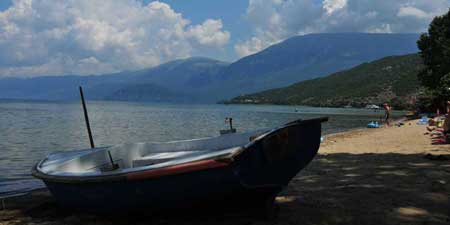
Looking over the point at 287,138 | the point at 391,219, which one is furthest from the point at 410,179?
the point at 287,138

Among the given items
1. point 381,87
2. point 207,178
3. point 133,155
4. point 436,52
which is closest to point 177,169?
point 207,178

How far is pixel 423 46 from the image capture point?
5500 cm

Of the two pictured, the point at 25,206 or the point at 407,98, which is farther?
the point at 407,98

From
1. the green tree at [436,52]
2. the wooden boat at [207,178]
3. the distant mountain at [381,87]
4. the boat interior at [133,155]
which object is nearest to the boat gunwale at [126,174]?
the wooden boat at [207,178]

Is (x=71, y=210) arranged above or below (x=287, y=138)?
below

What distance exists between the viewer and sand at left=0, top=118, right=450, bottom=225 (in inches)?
269

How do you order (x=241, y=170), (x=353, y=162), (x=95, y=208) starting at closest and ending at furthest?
(x=241, y=170) < (x=95, y=208) < (x=353, y=162)

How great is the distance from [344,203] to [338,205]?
6.9 inches

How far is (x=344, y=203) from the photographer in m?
7.61

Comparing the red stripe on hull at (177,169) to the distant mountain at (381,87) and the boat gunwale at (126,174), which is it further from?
the distant mountain at (381,87)

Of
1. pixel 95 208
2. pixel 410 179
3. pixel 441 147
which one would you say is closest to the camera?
pixel 95 208

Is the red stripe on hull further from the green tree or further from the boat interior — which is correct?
the green tree

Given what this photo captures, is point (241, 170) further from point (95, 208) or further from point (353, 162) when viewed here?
point (353, 162)

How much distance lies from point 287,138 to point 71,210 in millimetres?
5321
